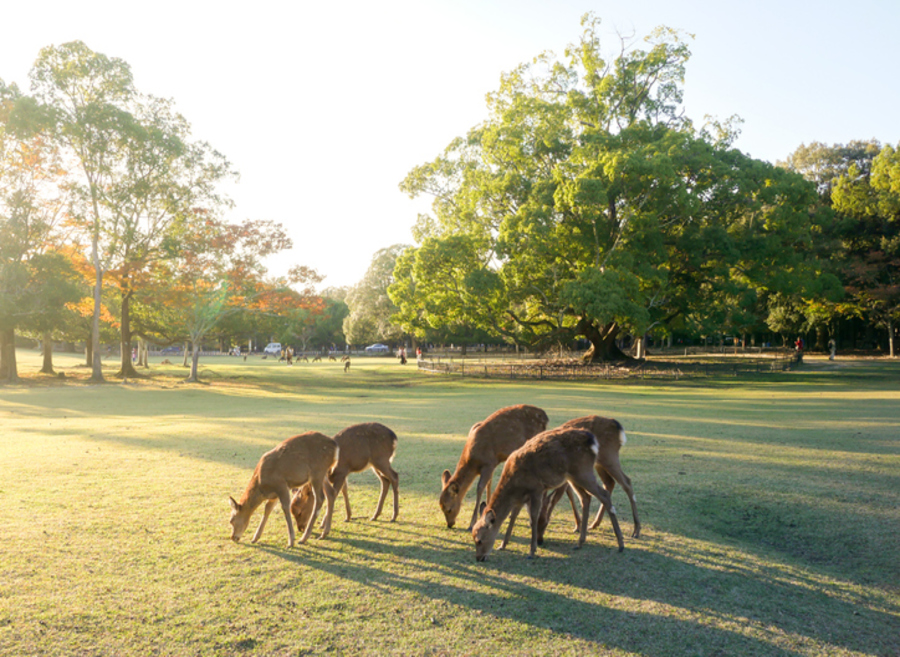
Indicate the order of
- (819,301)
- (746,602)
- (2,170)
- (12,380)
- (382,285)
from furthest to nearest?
(382,285)
(819,301)
(12,380)
(2,170)
(746,602)

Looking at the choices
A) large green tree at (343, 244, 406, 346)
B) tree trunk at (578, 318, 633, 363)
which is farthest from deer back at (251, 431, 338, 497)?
large green tree at (343, 244, 406, 346)

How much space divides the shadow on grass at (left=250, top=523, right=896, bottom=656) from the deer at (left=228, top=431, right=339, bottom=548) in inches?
13.5

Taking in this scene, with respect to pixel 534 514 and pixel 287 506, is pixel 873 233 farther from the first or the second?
pixel 287 506

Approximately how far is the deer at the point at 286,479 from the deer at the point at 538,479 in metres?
1.70

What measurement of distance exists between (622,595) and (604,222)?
28.0 m

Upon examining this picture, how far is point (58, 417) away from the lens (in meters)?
15.9

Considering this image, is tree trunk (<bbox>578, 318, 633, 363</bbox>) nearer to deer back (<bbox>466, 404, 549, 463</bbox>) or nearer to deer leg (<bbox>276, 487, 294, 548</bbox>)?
deer back (<bbox>466, 404, 549, 463</bbox>)

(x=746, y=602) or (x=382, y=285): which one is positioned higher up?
(x=382, y=285)

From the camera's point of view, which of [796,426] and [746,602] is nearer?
[746,602]

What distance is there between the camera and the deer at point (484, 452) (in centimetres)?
589

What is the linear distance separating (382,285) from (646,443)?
5677 centimetres

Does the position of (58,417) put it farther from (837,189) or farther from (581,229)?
(837,189)

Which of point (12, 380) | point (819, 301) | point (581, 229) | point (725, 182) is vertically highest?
point (725, 182)

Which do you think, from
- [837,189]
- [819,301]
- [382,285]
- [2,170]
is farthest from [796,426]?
[382,285]
